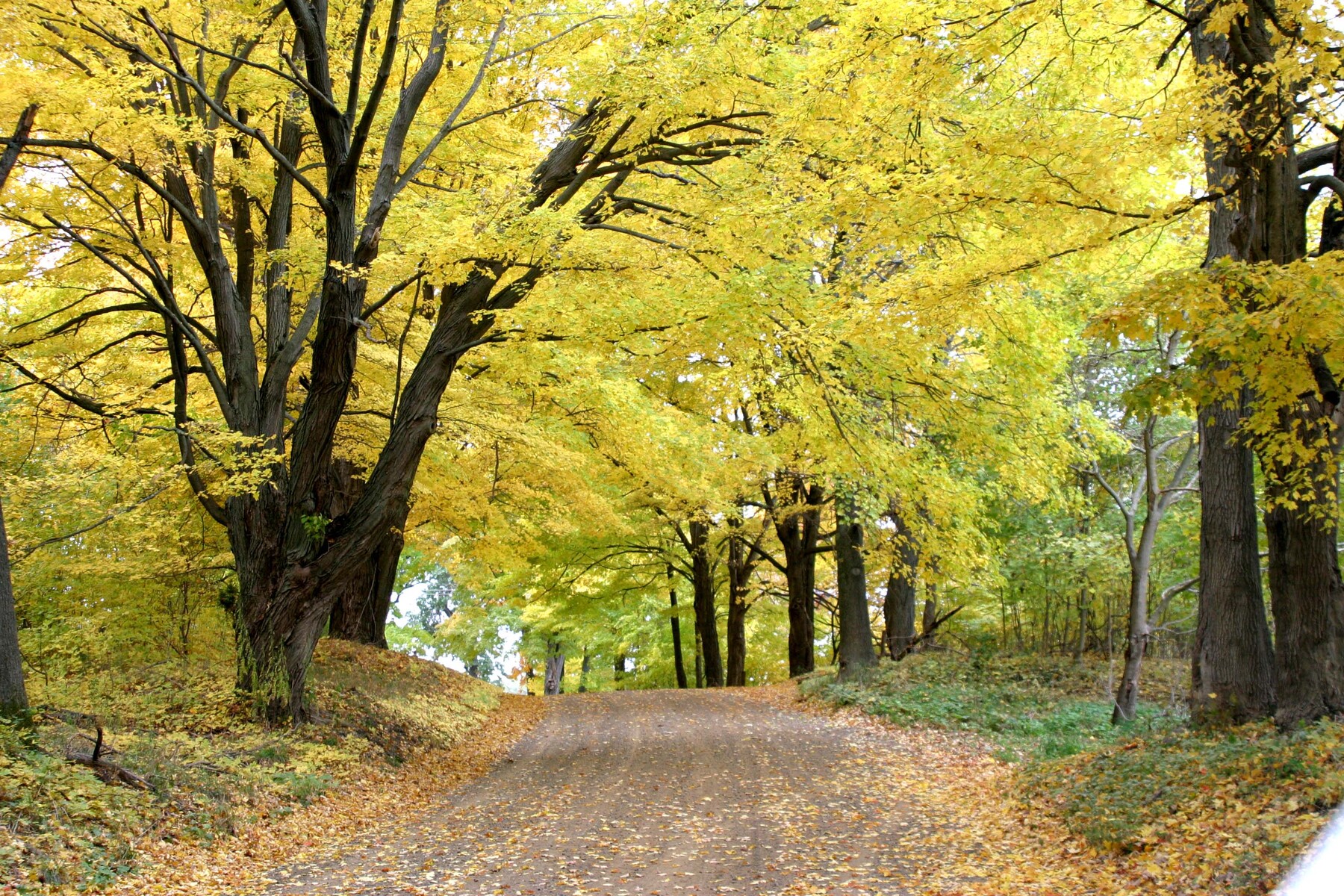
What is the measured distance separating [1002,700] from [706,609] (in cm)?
924

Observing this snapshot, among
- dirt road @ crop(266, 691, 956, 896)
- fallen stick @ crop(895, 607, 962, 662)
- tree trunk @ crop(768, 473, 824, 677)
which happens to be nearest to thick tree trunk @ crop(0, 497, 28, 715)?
dirt road @ crop(266, 691, 956, 896)

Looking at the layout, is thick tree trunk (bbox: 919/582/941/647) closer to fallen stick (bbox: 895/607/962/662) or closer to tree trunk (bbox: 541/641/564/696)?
fallen stick (bbox: 895/607/962/662)

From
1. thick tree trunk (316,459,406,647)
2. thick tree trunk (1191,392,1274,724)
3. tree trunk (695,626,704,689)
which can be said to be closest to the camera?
thick tree trunk (1191,392,1274,724)

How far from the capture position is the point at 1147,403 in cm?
506

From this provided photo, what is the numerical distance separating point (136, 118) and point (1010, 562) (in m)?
13.8

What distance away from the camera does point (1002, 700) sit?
13.5 meters

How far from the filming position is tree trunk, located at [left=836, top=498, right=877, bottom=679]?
1512 centimetres

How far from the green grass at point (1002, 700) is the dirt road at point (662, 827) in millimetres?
1318

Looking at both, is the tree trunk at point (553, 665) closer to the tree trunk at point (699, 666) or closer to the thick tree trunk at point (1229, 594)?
the tree trunk at point (699, 666)

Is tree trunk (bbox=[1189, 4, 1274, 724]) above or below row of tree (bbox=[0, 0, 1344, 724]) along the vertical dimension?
below

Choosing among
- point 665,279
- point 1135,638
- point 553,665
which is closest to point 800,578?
point 1135,638

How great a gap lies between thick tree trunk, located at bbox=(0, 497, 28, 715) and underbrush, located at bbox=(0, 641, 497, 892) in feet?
0.89

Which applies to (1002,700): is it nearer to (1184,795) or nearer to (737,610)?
(1184,795)

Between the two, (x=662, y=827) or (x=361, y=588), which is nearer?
(x=662, y=827)
